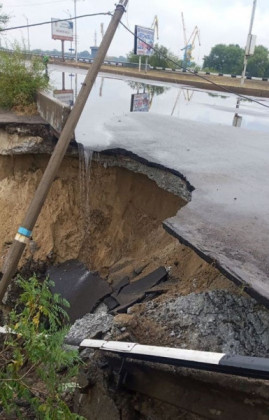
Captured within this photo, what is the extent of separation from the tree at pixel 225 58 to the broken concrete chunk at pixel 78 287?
161 feet

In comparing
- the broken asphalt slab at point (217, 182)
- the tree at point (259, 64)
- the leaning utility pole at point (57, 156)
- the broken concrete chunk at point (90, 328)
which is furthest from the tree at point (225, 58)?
the broken concrete chunk at point (90, 328)

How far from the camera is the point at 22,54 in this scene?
8797mm

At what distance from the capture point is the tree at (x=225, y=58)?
51572mm

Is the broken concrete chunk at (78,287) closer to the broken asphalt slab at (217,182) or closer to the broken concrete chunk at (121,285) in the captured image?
the broken concrete chunk at (121,285)

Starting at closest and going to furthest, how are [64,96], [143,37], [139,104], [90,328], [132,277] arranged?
1. [90,328]
2. [132,277]
3. [64,96]
4. [139,104]
5. [143,37]

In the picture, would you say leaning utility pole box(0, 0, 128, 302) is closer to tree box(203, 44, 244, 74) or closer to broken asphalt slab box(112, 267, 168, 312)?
broken asphalt slab box(112, 267, 168, 312)

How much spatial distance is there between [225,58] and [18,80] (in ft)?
166

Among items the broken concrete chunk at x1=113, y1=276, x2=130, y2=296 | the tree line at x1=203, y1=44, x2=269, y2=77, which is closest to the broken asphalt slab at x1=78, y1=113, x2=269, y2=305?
the broken concrete chunk at x1=113, y1=276, x2=130, y2=296

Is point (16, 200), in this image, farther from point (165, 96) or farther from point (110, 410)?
point (165, 96)

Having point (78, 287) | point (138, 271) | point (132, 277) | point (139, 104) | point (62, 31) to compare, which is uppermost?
point (62, 31)

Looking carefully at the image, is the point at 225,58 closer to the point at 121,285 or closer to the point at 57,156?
the point at 121,285

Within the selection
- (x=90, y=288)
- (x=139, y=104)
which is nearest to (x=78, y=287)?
(x=90, y=288)

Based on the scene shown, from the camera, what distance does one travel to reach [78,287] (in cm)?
606

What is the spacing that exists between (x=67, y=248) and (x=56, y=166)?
9.74 ft
